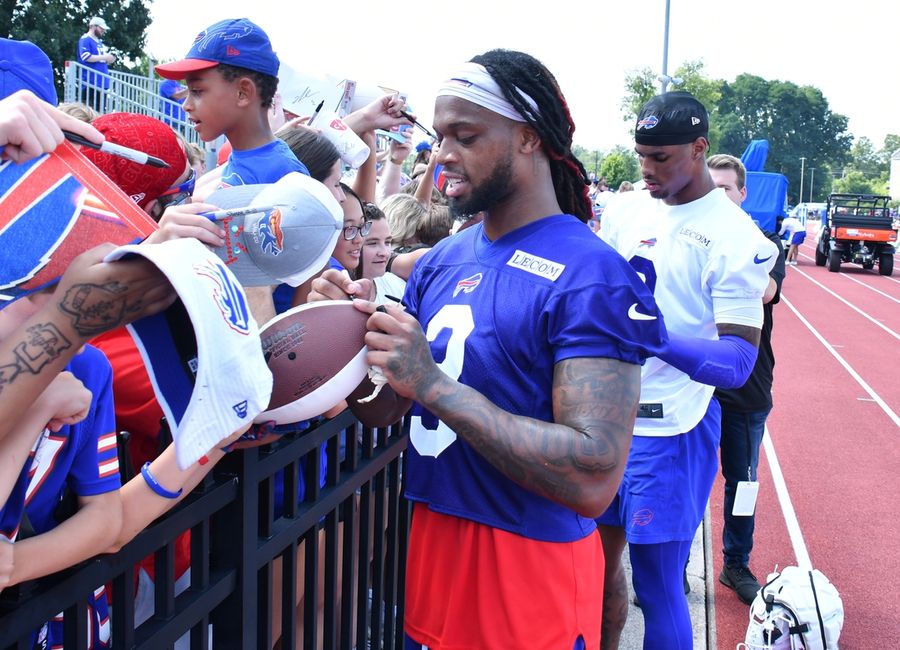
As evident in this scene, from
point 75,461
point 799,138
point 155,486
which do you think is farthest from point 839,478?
point 799,138

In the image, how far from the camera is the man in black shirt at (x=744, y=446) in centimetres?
444

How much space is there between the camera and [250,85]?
2869mm

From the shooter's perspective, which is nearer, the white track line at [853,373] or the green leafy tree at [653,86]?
the white track line at [853,373]

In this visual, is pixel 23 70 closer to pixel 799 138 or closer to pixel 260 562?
pixel 260 562

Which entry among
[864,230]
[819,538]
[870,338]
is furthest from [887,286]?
[819,538]

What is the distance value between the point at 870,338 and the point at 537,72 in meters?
14.9

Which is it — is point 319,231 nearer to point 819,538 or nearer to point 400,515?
point 400,515

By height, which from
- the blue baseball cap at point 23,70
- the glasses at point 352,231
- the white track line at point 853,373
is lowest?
the white track line at point 853,373

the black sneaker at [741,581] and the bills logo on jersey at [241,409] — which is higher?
the bills logo on jersey at [241,409]

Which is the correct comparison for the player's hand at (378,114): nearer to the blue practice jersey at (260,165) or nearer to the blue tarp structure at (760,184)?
the blue practice jersey at (260,165)

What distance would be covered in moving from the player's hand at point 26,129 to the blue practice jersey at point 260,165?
1.29 m

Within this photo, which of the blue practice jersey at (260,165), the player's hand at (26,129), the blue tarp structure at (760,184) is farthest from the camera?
the blue tarp structure at (760,184)

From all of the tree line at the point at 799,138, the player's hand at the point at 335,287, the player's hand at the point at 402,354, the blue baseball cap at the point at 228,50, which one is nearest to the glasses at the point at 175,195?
the blue baseball cap at the point at 228,50

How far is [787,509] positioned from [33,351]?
6.38 metres
